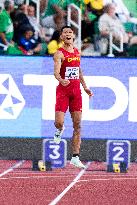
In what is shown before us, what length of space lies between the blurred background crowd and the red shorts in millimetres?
4364

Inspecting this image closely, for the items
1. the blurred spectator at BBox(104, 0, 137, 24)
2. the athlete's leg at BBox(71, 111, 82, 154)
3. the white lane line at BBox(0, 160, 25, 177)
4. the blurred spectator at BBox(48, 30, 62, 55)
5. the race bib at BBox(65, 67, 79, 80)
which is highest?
the blurred spectator at BBox(104, 0, 137, 24)

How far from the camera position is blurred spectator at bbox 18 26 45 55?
16844 mm

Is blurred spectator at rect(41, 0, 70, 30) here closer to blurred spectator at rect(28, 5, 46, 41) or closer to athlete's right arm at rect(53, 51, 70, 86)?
blurred spectator at rect(28, 5, 46, 41)

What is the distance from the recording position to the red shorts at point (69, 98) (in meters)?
12.2

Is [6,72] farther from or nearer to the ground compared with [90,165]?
farther from the ground

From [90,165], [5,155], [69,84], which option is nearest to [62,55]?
[69,84]

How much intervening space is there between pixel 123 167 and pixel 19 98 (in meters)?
2.96

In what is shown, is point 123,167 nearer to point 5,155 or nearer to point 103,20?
point 5,155

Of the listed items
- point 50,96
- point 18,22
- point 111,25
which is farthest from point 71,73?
point 111,25

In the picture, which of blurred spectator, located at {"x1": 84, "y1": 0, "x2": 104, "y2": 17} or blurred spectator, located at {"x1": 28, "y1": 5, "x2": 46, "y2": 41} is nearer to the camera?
blurred spectator, located at {"x1": 28, "y1": 5, "x2": 46, "y2": 41}

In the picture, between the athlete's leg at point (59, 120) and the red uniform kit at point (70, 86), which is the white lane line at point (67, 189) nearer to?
the athlete's leg at point (59, 120)

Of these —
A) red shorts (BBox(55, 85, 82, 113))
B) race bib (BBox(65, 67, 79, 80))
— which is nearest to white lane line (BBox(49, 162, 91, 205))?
red shorts (BBox(55, 85, 82, 113))

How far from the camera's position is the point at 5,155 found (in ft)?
51.4

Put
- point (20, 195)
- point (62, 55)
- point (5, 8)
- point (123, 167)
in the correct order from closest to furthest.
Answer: point (20, 195)
point (62, 55)
point (123, 167)
point (5, 8)
